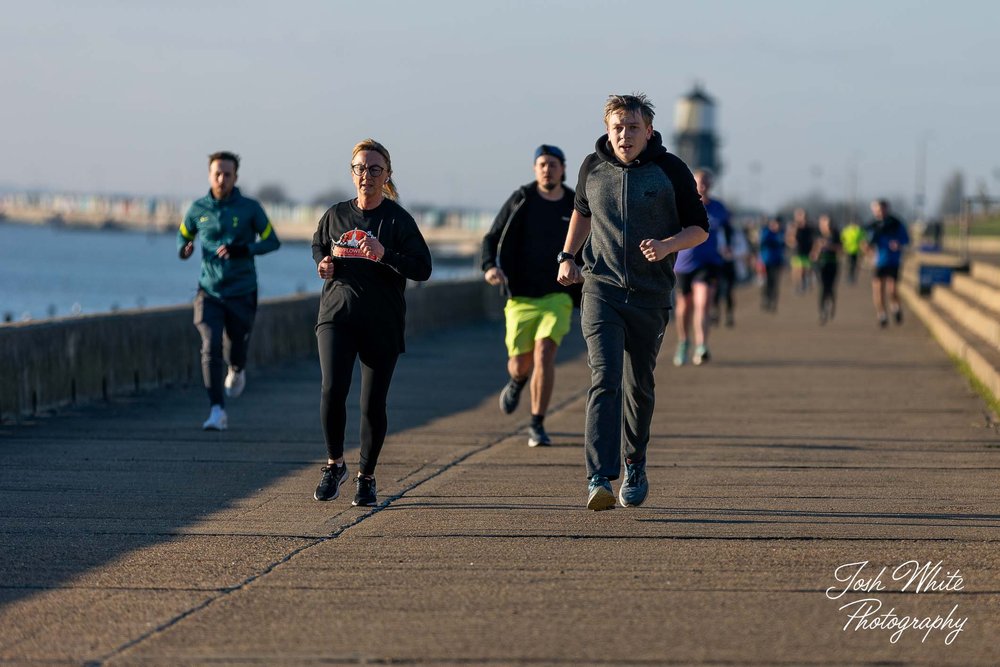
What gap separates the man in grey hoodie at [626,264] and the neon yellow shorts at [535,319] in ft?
9.38

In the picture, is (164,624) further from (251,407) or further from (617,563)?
(251,407)

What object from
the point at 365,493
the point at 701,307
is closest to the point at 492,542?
the point at 365,493

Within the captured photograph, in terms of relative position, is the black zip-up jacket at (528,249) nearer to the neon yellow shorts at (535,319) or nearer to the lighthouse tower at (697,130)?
the neon yellow shorts at (535,319)

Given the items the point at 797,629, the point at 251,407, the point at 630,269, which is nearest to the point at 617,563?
the point at 797,629

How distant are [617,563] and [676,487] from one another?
2.28 metres

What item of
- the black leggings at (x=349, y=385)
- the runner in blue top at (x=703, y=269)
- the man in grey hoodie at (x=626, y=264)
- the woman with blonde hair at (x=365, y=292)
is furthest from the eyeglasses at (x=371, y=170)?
the runner in blue top at (x=703, y=269)

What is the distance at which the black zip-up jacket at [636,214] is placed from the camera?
26.2 feet

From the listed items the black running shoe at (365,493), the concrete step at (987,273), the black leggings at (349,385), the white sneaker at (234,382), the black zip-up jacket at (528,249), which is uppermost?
the black zip-up jacket at (528,249)

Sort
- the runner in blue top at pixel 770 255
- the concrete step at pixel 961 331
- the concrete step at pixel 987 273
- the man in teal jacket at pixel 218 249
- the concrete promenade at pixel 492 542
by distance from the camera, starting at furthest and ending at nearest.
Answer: the runner in blue top at pixel 770 255 < the concrete step at pixel 987 273 < the concrete step at pixel 961 331 < the man in teal jacket at pixel 218 249 < the concrete promenade at pixel 492 542

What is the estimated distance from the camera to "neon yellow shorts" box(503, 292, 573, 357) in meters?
11.1

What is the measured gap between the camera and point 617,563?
22.2 feet

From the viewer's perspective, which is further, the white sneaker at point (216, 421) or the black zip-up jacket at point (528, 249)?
the white sneaker at point (216, 421)

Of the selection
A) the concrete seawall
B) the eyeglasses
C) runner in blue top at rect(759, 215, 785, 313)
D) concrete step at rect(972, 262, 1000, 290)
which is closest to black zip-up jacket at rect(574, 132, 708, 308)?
the eyeglasses

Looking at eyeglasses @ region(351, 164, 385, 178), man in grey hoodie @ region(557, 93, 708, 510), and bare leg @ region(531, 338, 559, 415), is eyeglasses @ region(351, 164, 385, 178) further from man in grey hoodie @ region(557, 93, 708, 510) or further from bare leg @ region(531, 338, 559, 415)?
bare leg @ region(531, 338, 559, 415)
